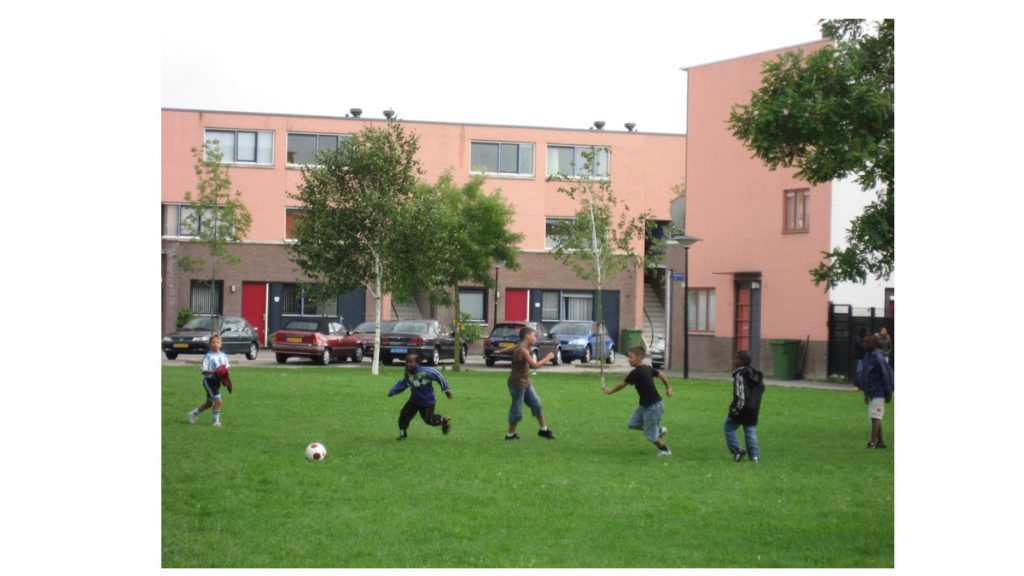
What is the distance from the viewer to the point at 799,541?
428 inches

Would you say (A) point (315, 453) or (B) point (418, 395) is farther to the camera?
(B) point (418, 395)

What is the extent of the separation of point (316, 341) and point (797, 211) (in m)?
15.2

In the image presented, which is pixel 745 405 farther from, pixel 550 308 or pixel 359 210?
pixel 550 308

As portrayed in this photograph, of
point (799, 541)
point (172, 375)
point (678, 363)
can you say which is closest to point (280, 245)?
point (678, 363)

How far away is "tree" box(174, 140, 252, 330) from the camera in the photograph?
1761 inches

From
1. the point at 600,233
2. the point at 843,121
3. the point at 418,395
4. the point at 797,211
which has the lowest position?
the point at 418,395

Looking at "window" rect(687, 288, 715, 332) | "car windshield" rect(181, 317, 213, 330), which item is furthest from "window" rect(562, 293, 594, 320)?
"car windshield" rect(181, 317, 213, 330)

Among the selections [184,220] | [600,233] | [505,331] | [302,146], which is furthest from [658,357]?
[302,146]

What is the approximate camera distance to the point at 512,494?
1312cm

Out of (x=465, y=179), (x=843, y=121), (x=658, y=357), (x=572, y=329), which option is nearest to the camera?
(x=843, y=121)

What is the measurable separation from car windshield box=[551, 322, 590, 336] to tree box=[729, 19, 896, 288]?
1073 inches

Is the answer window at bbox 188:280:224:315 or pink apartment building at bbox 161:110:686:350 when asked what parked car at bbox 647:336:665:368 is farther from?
window at bbox 188:280:224:315

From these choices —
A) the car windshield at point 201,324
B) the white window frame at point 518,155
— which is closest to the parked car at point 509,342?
the car windshield at point 201,324

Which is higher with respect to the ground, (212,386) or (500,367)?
(212,386)
